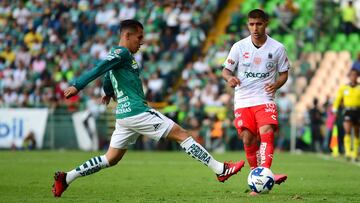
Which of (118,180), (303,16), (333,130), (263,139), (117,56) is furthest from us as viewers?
(303,16)

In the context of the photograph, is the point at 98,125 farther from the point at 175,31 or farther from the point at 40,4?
the point at 40,4

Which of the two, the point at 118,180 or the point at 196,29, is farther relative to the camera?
the point at 196,29

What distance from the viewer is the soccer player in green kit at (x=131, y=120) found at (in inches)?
438

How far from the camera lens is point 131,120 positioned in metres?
11.1

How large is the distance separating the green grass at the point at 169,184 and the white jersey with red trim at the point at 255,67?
1.31 metres

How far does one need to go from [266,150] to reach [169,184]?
2.70 m

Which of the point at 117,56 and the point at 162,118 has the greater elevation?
the point at 117,56

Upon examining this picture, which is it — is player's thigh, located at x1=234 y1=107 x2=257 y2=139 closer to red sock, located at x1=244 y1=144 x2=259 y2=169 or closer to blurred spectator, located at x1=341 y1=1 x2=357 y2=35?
red sock, located at x1=244 y1=144 x2=259 y2=169

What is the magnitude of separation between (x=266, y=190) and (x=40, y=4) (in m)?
26.8

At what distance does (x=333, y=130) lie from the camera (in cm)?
2662

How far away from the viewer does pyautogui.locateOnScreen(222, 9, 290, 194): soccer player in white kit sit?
39.0 ft

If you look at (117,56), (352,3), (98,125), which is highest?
(352,3)

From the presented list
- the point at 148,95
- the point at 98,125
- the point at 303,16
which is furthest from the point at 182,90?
the point at 303,16

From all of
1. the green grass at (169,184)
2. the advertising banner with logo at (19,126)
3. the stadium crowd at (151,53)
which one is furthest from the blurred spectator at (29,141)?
the green grass at (169,184)
